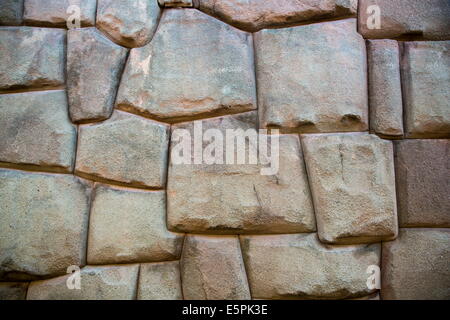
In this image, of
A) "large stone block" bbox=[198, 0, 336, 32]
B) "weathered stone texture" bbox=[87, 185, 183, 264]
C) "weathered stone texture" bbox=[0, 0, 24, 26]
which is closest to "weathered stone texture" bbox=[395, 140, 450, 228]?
"large stone block" bbox=[198, 0, 336, 32]

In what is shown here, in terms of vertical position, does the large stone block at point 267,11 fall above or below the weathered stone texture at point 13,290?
above

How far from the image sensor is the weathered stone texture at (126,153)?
1333 mm

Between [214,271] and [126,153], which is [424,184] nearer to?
[214,271]

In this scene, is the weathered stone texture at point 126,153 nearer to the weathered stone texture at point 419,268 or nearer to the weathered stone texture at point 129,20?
the weathered stone texture at point 129,20

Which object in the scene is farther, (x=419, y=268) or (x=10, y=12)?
(x=10, y=12)

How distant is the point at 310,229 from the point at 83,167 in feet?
2.95

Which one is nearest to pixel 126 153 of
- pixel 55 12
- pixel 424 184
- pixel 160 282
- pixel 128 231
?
pixel 128 231

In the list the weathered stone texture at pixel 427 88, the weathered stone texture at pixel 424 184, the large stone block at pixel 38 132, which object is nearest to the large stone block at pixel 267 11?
the weathered stone texture at pixel 427 88

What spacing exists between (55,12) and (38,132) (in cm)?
50

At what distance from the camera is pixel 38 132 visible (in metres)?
1.36

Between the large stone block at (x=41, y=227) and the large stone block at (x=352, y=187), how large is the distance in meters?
0.90

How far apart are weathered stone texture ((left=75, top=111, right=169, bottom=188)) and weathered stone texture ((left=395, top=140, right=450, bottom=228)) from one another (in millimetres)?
932

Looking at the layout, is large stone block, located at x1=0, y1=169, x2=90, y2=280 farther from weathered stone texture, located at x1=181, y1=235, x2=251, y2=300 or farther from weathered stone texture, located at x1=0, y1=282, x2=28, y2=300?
weathered stone texture, located at x1=181, y1=235, x2=251, y2=300
